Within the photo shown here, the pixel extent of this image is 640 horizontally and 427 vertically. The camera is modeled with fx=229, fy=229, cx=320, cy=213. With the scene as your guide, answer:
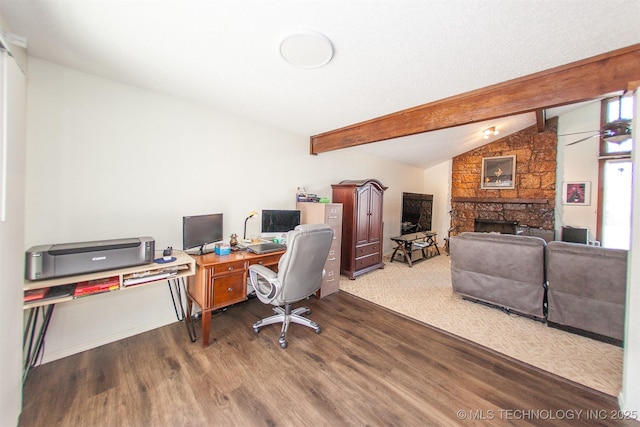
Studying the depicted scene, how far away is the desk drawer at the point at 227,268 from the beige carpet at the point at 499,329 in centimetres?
175

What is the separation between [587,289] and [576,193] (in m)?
4.16

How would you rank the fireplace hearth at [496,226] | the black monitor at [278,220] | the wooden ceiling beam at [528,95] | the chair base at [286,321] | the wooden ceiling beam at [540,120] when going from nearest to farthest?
the wooden ceiling beam at [528,95], the chair base at [286,321], the black monitor at [278,220], the wooden ceiling beam at [540,120], the fireplace hearth at [496,226]

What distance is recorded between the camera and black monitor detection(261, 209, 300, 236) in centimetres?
298

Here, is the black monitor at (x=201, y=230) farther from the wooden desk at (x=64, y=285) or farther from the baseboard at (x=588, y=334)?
the baseboard at (x=588, y=334)

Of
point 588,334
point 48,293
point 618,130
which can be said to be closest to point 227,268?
point 48,293

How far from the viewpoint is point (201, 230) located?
2.34 m

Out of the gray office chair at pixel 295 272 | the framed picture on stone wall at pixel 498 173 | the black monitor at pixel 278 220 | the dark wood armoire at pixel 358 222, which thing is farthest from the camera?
the framed picture on stone wall at pixel 498 173

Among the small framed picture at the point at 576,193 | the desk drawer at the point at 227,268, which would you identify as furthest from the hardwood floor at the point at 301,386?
the small framed picture at the point at 576,193

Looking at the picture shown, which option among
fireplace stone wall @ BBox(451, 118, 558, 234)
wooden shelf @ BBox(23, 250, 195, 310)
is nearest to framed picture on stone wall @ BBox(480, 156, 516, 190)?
fireplace stone wall @ BBox(451, 118, 558, 234)

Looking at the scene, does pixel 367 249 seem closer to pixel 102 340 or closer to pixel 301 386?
pixel 301 386

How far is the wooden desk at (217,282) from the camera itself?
205cm

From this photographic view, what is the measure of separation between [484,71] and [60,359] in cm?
411

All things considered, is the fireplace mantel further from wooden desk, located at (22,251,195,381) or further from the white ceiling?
wooden desk, located at (22,251,195,381)

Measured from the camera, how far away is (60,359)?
185 centimetres
